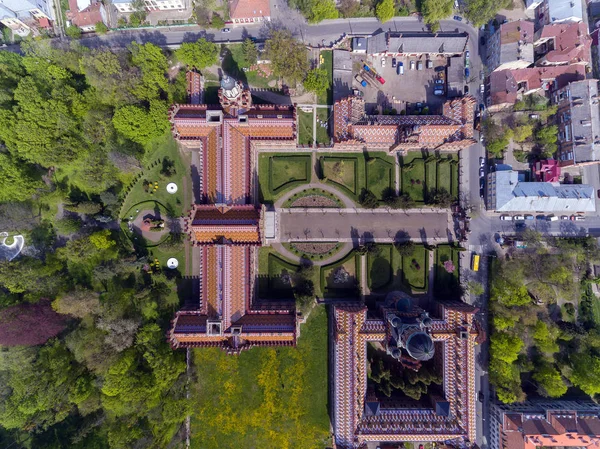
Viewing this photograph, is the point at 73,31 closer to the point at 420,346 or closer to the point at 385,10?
the point at 385,10

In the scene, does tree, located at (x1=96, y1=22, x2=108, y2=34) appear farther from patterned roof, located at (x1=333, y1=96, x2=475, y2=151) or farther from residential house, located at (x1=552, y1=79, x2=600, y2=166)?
residential house, located at (x1=552, y1=79, x2=600, y2=166)

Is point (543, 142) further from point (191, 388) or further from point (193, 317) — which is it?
point (191, 388)

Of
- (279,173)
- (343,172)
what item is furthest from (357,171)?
(279,173)

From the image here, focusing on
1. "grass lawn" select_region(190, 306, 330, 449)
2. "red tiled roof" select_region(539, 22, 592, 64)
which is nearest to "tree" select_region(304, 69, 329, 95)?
"red tiled roof" select_region(539, 22, 592, 64)

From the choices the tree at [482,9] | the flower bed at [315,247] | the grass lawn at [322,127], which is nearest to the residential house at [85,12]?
the grass lawn at [322,127]

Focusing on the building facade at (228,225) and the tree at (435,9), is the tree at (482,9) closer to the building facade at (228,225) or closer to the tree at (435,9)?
the tree at (435,9)

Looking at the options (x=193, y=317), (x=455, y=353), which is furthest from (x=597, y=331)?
(x=193, y=317)

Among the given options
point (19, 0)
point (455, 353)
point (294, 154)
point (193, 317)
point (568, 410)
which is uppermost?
point (19, 0)
